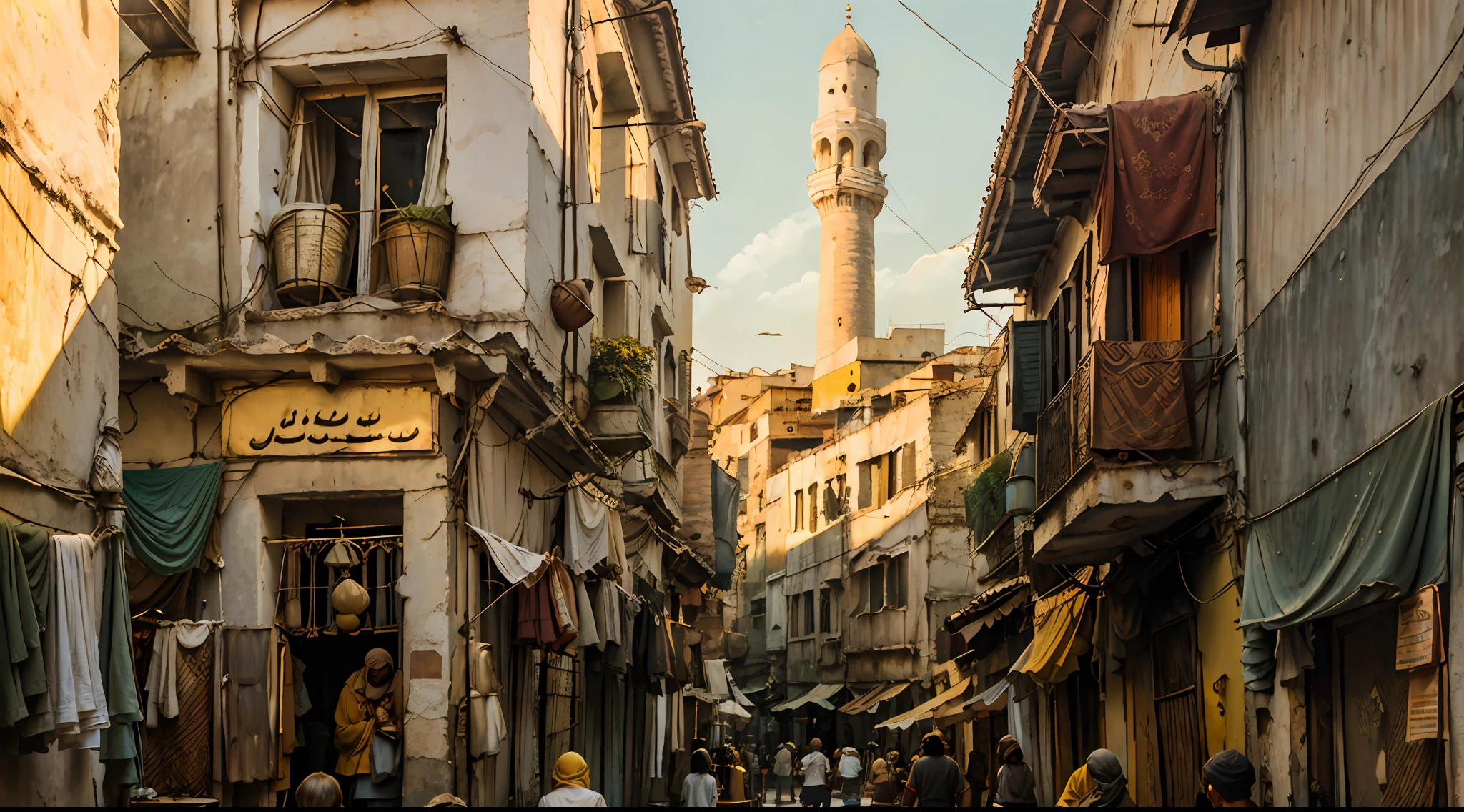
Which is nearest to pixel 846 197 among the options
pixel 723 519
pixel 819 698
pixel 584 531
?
pixel 819 698

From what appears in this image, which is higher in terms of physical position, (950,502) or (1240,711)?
(950,502)

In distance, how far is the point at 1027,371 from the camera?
1812cm

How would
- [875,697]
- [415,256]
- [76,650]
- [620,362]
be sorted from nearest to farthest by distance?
[76,650]
[415,256]
[620,362]
[875,697]

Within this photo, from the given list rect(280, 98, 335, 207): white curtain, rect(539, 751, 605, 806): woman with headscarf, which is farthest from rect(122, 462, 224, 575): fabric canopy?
rect(539, 751, 605, 806): woman with headscarf

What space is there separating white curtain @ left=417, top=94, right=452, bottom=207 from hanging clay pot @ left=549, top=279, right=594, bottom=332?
157 centimetres

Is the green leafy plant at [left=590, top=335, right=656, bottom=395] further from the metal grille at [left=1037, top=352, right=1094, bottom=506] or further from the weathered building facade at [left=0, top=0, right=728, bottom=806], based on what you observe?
the metal grille at [left=1037, top=352, right=1094, bottom=506]

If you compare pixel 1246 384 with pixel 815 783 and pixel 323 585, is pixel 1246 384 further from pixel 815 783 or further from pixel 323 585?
pixel 815 783

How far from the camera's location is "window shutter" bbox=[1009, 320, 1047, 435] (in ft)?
59.2

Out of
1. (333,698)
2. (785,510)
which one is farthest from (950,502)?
(333,698)

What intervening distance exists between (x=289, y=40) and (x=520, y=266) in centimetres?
333

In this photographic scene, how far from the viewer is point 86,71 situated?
9.45m

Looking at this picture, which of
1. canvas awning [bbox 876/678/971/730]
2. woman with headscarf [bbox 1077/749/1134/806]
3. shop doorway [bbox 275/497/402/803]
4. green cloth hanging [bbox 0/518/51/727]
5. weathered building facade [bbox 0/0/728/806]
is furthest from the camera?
canvas awning [bbox 876/678/971/730]

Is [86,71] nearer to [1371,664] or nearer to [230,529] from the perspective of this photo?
[230,529]

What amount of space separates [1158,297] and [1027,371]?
553 cm
